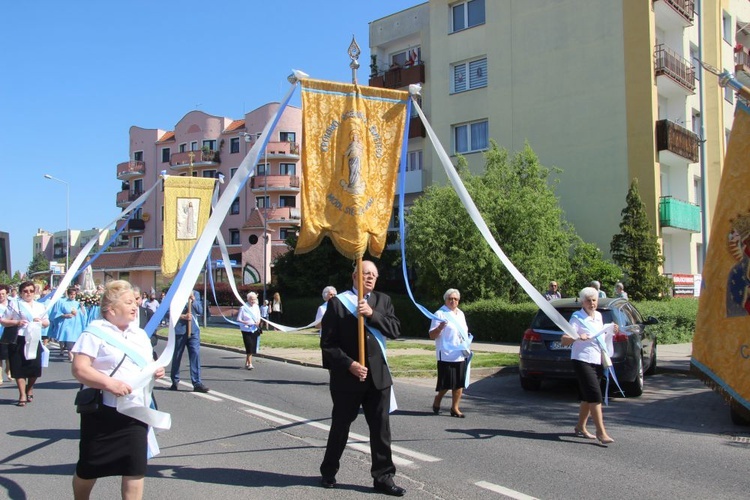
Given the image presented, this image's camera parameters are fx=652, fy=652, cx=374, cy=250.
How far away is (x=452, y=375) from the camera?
→ 879 centimetres

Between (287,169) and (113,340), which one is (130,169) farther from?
(113,340)

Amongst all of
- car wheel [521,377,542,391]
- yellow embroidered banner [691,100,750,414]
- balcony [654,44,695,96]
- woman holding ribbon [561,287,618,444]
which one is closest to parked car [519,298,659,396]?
car wheel [521,377,542,391]

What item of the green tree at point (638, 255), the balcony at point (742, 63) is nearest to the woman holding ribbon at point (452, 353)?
the green tree at point (638, 255)

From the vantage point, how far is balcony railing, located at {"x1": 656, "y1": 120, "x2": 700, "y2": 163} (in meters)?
24.3

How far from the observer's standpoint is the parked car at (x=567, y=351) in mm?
9992

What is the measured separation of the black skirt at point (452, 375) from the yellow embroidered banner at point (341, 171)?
3.09 metres

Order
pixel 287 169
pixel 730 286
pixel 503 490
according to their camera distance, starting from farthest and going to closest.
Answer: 1. pixel 287 169
2. pixel 730 286
3. pixel 503 490

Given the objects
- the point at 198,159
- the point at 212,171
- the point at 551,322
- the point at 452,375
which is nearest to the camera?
the point at 452,375

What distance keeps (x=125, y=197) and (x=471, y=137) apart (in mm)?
55386

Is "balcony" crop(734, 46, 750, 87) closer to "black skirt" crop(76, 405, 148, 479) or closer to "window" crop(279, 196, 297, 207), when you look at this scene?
"black skirt" crop(76, 405, 148, 479)

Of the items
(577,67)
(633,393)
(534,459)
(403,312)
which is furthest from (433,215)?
(534,459)

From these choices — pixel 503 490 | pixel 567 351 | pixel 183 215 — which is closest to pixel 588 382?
pixel 503 490

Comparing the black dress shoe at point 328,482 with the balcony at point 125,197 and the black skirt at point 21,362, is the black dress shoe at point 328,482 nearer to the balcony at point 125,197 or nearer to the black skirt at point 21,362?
the black skirt at point 21,362

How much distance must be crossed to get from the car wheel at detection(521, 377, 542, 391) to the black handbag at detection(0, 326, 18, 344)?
8.00 m
